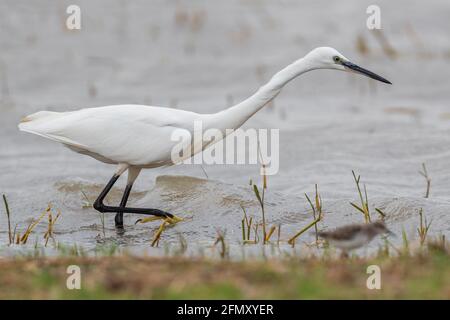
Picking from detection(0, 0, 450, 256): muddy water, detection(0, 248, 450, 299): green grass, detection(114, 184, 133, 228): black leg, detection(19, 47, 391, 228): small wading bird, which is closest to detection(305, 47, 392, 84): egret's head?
detection(19, 47, 391, 228): small wading bird

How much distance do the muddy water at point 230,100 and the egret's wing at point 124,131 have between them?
0.78m

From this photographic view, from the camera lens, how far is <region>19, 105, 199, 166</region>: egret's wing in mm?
7926

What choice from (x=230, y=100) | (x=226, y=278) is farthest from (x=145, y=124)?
(x=230, y=100)

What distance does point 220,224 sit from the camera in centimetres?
868

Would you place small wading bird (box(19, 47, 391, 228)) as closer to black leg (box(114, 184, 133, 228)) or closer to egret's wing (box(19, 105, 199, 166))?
egret's wing (box(19, 105, 199, 166))

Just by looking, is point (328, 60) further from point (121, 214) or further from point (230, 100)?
point (230, 100)

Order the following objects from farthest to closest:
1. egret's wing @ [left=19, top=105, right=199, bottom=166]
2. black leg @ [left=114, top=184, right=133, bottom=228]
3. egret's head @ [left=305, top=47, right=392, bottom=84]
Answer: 1. black leg @ [left=114, top=184, right=133, bottom=228]
2. egret's wing @ [left=19, top=105, right=199, bottom=166]
3. egret's head @ [left=305, top=47, right=392, bottom=84]

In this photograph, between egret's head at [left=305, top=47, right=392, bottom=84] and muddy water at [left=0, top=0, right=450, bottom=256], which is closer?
egret's head at [left=305, top=47, right=392, bottom=84]

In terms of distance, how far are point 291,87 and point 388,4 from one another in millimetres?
4982

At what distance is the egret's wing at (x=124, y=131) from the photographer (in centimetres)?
793

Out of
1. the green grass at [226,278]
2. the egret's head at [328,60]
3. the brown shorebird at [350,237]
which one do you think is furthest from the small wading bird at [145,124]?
the green grass at [226,278]

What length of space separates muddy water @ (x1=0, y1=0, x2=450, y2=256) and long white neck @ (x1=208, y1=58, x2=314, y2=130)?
1.03m
